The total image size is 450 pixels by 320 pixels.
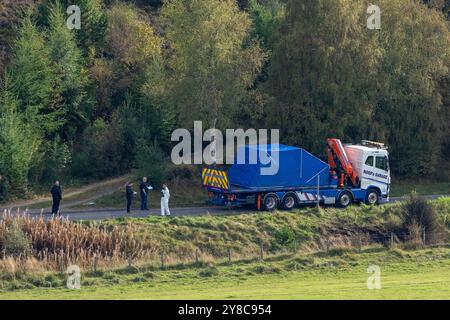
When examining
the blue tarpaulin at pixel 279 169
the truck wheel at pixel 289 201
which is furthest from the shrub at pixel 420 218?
the truck wheel at pixel 289 201

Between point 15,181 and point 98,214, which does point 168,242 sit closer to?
point 98,214

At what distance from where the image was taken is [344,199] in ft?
156

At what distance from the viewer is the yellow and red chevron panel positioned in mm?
45188

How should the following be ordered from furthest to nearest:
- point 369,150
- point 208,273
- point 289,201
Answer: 1. point 369,150
2. point 289,201
3. point 208,273

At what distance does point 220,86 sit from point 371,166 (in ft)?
30.1

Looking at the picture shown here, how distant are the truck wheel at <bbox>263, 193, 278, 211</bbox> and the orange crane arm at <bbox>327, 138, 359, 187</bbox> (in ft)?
12.6

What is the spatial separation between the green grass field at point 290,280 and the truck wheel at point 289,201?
22.9 feet

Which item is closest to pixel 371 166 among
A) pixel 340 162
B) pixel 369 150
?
pixel 369 150

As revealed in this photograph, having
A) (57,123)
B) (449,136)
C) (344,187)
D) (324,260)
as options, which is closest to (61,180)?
(57,123)

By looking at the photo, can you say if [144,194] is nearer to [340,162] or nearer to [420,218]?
[340,162]

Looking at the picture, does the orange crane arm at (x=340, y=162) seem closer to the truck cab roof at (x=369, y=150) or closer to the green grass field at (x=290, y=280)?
the truck cab roof at (x=369, y=150)

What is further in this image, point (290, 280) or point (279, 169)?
point (279, 169)

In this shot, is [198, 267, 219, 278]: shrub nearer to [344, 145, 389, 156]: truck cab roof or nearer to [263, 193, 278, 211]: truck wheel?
[263, 193, 278, 211]: truck wheel

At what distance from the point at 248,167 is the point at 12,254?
13.4 meters
